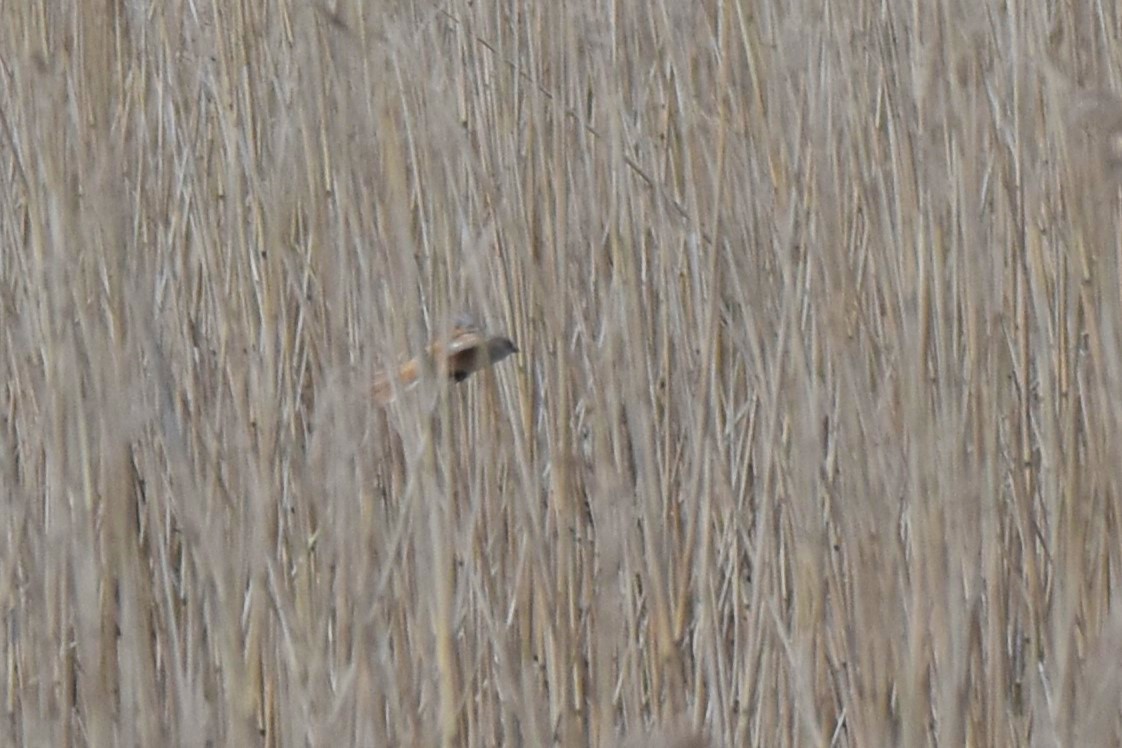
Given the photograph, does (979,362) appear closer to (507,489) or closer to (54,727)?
(507,489)

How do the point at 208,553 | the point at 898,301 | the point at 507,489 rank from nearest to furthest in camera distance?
the point at 208,553
the point at 898,301
the point at 507,489

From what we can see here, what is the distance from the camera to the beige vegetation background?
2.43 ft

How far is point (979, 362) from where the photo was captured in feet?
2.79

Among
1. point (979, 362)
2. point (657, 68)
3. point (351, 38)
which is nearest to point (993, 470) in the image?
point (979, 362)

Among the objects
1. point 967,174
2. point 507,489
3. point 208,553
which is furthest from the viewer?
point 507,489

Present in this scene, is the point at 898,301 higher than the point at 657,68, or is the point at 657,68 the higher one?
the point at 657,68

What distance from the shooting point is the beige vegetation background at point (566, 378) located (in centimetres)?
74

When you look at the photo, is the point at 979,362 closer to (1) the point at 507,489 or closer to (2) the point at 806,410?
(2) the point at 806,410

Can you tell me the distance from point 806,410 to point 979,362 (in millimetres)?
134

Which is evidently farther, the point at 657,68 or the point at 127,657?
the point at 657,68

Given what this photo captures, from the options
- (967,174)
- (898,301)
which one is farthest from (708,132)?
(967,174)

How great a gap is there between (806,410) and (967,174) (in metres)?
0.15

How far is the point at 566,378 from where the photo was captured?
3.23 feet

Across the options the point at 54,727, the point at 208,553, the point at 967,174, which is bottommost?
the point at 54,727
